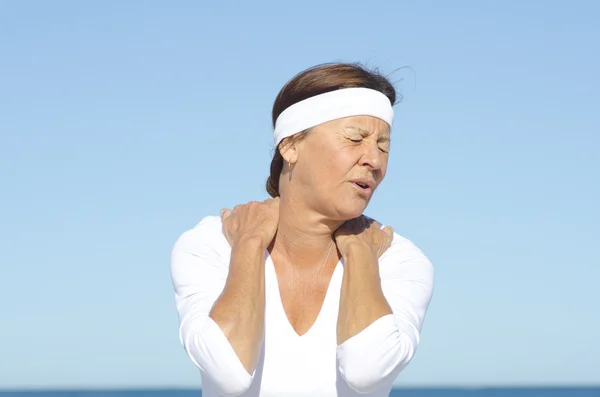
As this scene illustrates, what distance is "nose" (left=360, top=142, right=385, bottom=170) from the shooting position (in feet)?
14.0

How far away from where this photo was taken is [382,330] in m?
3.99

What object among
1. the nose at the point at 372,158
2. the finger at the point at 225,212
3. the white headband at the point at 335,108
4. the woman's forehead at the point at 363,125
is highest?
the white headband at the point at 335,108

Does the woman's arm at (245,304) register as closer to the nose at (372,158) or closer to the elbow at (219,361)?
the elbow at (219,361)

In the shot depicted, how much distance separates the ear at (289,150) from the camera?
453 centimetres

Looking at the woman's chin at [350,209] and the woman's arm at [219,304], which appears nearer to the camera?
the woman's arm at [219,304]

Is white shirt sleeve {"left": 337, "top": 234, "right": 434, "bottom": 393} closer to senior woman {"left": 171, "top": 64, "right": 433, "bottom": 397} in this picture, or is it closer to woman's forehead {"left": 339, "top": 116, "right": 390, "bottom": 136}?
senior woman {"left": 171, "top": 64, "right": 433, "bottom": 397}

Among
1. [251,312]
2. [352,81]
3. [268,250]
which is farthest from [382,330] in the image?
[352,81]

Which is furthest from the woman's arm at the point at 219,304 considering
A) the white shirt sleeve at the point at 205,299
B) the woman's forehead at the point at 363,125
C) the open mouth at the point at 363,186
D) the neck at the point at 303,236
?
the woman's forehead at the point at 363,125

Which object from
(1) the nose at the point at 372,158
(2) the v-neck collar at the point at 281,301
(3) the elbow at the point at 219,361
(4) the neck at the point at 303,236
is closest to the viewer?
(3) the elbow at the point at 219,361

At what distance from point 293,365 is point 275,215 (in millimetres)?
668

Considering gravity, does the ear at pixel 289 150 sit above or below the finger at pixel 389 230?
above

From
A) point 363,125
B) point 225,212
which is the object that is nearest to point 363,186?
point 363,125

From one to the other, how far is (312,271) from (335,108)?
72 centimetres

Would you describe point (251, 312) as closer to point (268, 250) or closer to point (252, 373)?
point (252, 373)
